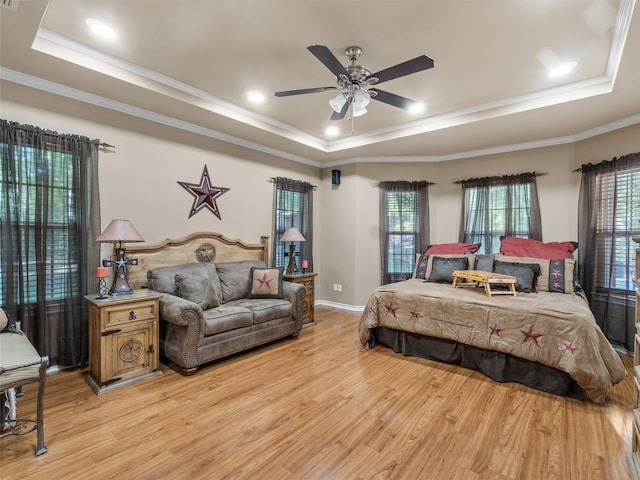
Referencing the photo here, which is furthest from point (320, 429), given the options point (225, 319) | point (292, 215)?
point (292, 215)

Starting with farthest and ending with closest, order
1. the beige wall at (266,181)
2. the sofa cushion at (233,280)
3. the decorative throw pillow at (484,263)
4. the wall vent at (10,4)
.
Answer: the decorative throw pillow at (484,263) → the sofa cushion at (233,280) → the beige wall at (266,181) → the wall vent at (10,4)

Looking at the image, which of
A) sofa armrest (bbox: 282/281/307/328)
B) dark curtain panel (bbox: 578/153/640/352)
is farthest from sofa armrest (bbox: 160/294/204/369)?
dark curtain panel (bbox: 578/153/640/352)

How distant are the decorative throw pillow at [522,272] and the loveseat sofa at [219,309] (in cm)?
241

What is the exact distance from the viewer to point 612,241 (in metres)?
3.63

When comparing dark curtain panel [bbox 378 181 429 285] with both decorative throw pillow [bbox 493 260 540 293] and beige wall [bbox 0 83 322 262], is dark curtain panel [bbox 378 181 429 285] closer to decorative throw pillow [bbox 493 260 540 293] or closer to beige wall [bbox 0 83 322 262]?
decorative throw pillow [bbox 493 260 540 293]

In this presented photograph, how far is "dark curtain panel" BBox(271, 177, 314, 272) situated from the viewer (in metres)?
4.94

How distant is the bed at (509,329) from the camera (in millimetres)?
2438

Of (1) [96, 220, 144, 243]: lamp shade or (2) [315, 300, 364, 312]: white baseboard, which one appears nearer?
(1) [96, 220, 144, 243]: lamp shade

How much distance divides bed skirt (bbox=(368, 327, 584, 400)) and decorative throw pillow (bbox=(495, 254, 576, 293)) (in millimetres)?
1166

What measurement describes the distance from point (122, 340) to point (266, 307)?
4.50 feet

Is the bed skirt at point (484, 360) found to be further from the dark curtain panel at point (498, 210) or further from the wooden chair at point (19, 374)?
the wooden chair at point (19, 374)

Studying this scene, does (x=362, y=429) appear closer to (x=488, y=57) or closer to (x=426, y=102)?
(x=488, y=57)

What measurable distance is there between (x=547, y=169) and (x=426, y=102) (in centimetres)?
216

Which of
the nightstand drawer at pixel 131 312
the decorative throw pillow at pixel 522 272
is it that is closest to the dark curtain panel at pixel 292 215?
the nightstand drawer at pixel 131 312
